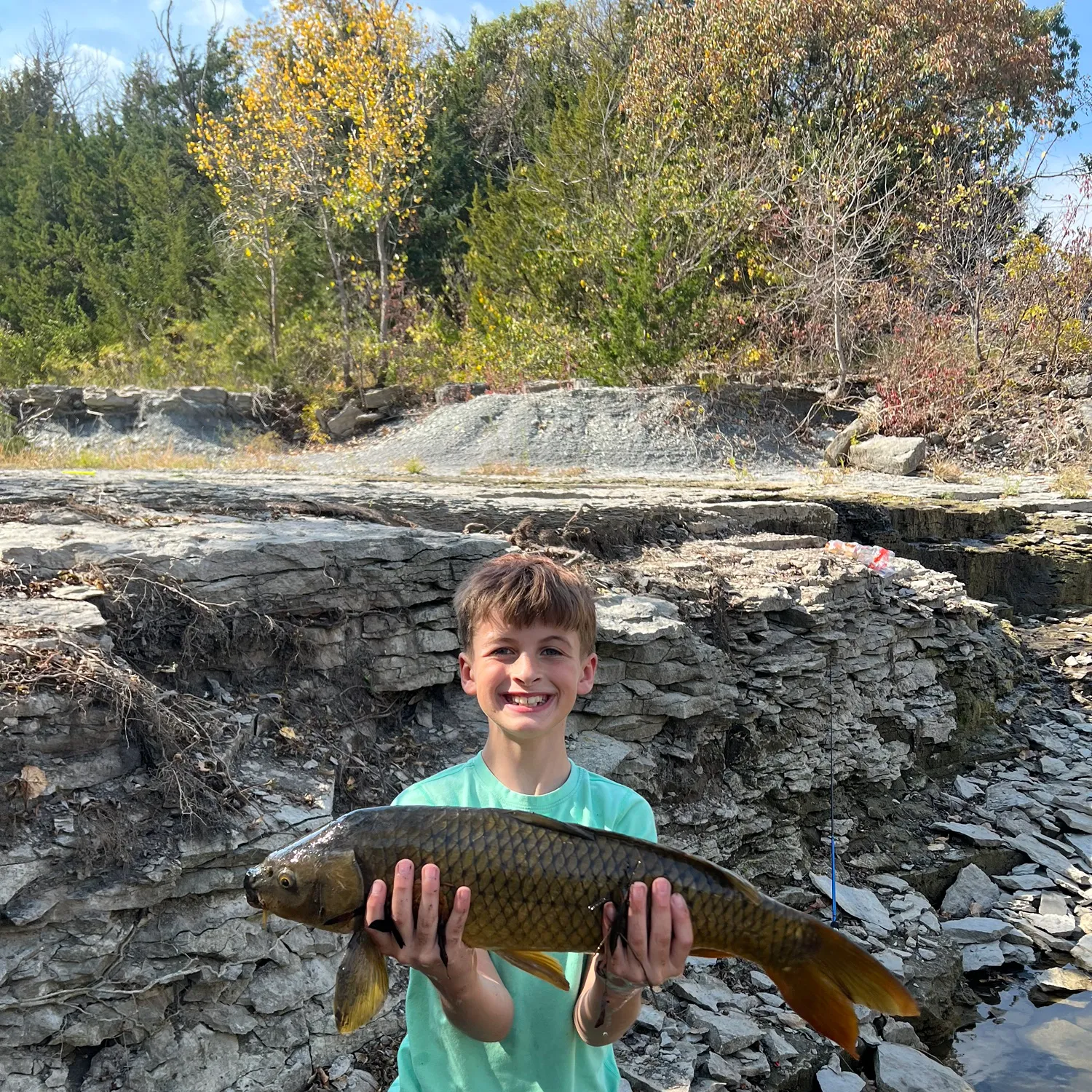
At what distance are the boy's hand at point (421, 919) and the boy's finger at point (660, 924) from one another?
1.01ft

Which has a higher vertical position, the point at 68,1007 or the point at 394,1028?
the point at 68,1007

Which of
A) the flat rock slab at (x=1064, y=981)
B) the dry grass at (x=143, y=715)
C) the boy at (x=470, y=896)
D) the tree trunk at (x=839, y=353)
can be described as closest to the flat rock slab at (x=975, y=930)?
the flat rock slab at (x=1064, y=981)

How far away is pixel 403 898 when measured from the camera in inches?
61.1

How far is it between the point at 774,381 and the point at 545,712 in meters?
15.9

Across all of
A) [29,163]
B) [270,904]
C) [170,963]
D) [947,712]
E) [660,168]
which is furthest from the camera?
[29,163]

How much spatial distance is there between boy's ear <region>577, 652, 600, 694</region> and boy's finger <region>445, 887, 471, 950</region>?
618mm

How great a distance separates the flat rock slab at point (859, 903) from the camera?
→ 17.8 feet

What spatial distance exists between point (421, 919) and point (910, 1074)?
12.0 ft

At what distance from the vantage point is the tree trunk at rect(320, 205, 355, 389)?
19719 mm

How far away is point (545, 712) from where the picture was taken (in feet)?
6.43

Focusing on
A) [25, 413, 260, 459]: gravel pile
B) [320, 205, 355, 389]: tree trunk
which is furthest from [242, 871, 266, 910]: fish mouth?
[320, 205, 355, 389]: tree trunk

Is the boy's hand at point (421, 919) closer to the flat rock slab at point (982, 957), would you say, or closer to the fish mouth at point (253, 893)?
the fish mouth at point (253, 893)

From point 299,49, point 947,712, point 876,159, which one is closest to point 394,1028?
point 947,712

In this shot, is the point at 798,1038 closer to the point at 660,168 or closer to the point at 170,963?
the point at 170,963
